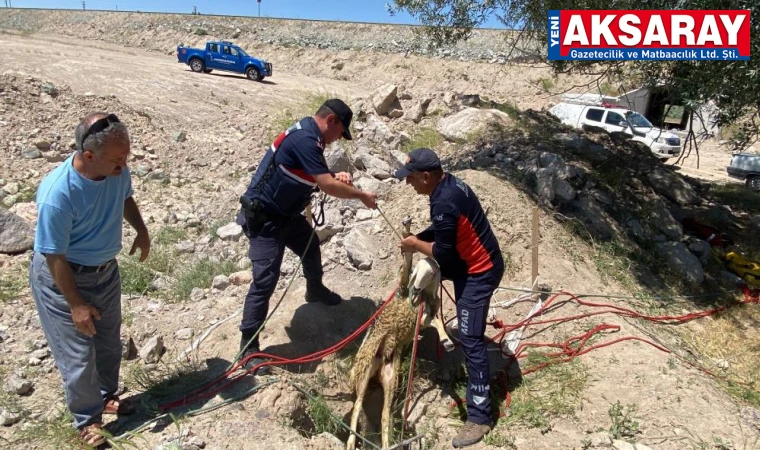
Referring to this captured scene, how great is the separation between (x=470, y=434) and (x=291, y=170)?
2046mm

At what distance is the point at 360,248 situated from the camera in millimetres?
5090

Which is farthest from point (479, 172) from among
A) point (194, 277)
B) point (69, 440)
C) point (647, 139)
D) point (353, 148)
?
point (647, 139)

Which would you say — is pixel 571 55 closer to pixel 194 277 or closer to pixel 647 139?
pixel 194 277

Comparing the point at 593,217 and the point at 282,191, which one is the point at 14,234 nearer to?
the point at 282,191

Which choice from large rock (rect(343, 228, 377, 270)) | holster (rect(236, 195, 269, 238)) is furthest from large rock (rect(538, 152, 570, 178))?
holster (rect(236, 195, 269, 238))

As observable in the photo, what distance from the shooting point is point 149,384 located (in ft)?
11.2

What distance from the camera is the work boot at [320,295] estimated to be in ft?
13.8

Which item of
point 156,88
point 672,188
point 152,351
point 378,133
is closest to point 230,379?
point 152,351

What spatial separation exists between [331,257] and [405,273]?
1667mm

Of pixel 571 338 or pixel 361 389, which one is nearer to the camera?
pixel 361 389

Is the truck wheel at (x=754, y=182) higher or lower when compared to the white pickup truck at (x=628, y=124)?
lower

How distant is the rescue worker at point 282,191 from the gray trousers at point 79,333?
847 mm

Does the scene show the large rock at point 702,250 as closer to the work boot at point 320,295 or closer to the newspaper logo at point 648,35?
the newspaper logo at point 648,35

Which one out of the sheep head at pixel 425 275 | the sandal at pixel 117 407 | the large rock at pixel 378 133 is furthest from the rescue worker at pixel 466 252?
the large rock at pixel 378 133
